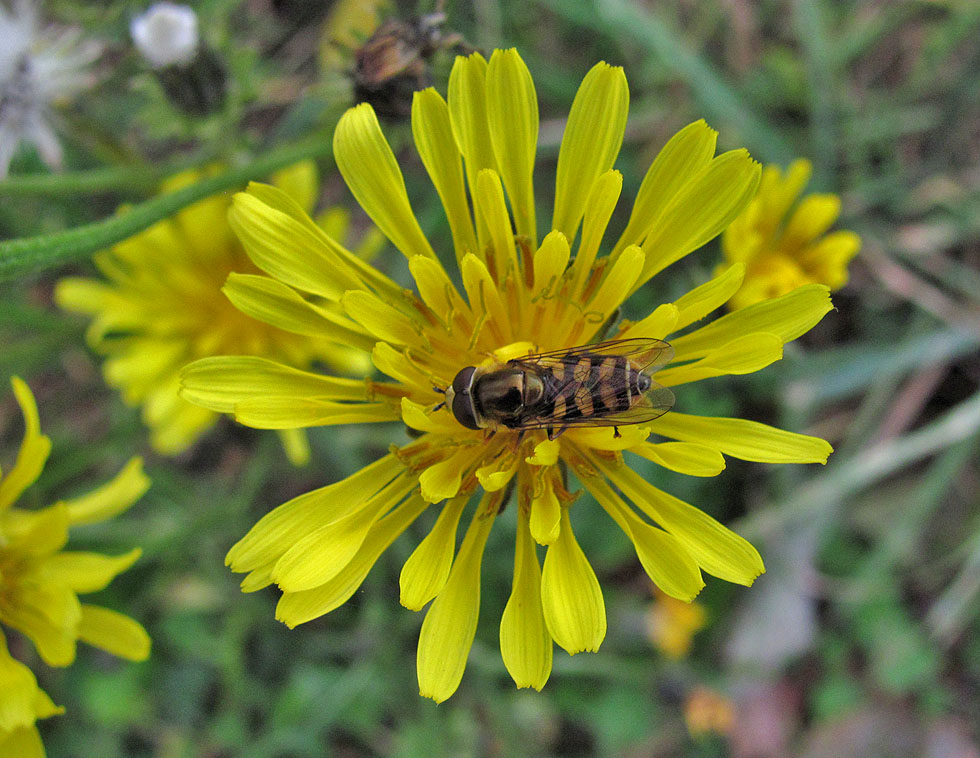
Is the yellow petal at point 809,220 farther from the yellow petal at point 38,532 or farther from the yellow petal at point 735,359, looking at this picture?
the yellow petal at point 38,532

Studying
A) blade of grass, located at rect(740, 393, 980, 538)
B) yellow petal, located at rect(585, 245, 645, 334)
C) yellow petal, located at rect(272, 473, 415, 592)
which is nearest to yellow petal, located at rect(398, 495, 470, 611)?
yellow petal, located at rect(272, 473, 415, 592)


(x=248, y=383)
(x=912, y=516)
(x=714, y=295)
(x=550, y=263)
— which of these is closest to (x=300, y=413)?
(x=248, y=383)

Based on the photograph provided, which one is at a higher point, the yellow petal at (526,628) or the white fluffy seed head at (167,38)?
the white fluffy seed head at (167,38)

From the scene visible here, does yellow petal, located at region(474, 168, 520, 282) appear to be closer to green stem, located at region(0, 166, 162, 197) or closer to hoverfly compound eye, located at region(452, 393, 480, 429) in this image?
hoverfly compound eye, located at region(452, 393, 480, 429)

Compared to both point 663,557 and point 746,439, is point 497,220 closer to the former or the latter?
point 746,439

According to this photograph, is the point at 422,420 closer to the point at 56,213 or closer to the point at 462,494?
the point at 462,494

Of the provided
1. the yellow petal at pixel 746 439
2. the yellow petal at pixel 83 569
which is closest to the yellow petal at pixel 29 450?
the yellow petal at pixel 83 569

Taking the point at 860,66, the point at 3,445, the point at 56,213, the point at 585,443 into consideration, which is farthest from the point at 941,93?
the point at 3,445
